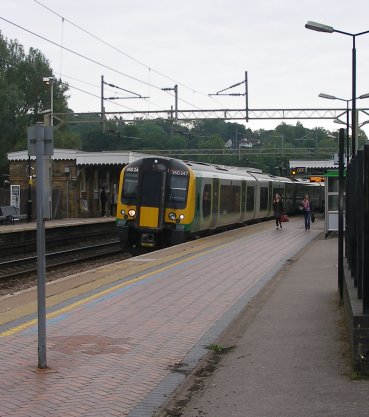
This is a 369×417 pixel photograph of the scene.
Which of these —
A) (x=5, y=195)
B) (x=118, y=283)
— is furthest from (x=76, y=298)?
(x=5, y=195)

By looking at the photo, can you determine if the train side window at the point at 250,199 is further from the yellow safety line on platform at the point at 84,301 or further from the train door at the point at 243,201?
the yellow safety line on platform at the point at 84,301

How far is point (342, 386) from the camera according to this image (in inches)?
227

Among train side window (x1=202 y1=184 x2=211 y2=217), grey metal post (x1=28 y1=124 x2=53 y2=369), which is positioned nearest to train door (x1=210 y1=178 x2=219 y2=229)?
train side window (x1=202 y1=184 x2=211 y2=217)

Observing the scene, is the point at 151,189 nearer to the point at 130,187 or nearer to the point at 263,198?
the point at 130,187

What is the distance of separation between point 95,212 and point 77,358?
116 feet

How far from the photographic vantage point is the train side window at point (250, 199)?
3228cm

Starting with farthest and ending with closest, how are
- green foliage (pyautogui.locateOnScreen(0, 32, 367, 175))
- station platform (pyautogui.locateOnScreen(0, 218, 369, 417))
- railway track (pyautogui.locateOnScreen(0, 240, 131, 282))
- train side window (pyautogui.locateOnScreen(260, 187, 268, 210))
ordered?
green foliage (pyautogui.locateOnScreen(0, 32, 367, 175)) → train side window (pyautogui.locateOnScreen(260, 187, 268, 210)) → railway track (pyautogui.locateOnScreen(0, 240, 131, 282)) → station platform (pyautogui.locateOnScreen(0, 218, 369, 417))

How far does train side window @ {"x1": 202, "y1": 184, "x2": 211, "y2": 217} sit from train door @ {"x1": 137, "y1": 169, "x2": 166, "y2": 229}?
2.48m

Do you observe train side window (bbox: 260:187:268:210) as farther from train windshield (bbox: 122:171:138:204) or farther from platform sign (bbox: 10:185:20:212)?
train windshield (bbox: 122:171:138:204)

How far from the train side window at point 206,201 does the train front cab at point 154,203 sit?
180 centimetres

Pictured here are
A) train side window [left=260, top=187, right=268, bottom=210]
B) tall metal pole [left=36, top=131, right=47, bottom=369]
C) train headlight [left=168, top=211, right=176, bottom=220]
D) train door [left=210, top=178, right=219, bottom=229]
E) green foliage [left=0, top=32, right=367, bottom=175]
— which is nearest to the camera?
tall metal pole [left=36, top=131, right=47, bottom=369]

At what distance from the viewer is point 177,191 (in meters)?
21.2

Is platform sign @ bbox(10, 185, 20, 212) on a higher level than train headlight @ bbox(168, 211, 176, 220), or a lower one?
higher

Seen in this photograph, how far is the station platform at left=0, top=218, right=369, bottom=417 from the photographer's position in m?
5.58
